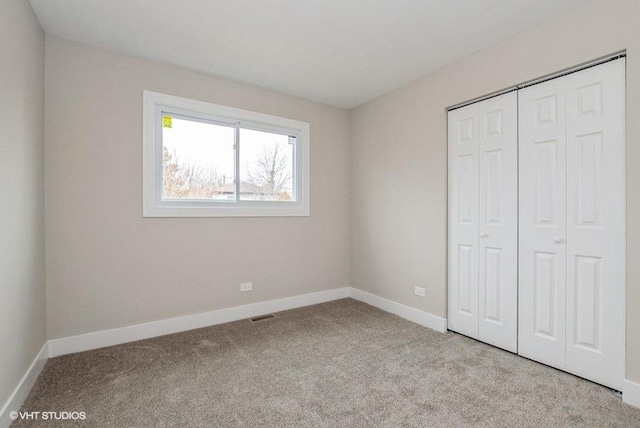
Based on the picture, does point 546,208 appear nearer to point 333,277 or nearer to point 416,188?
point 416,188

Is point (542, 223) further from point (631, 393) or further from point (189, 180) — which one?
point (189, 180)

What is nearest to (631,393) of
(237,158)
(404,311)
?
(404,311)

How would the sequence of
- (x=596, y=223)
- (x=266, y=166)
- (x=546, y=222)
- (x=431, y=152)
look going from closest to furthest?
(x=596, y=223) → (x=546, y=222) → (x=431, y=152) → (x=266, y=166)

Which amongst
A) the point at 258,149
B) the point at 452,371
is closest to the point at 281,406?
the point at 452,371

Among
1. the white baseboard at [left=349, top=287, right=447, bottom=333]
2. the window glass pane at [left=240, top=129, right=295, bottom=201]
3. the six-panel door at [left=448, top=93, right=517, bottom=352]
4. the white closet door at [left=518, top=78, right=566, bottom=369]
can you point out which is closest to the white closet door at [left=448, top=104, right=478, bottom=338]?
the six-panel door at [left=448, top=93, right=517, bottom=352]

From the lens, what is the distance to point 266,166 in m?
3.71

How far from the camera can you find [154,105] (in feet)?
9.58

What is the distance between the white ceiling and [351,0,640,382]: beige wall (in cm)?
18

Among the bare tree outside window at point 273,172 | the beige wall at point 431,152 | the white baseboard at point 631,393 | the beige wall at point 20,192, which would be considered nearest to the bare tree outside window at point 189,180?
the bare tree outside window at point 273,172

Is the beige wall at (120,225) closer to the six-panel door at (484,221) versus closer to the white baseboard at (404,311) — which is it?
the white baseboard at (404,311)

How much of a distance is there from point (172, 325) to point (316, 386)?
1.68m

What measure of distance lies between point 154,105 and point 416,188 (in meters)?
2.76

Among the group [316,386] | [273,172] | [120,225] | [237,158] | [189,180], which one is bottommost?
[316,386]

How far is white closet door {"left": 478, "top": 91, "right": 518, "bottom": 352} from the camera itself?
2561mm
